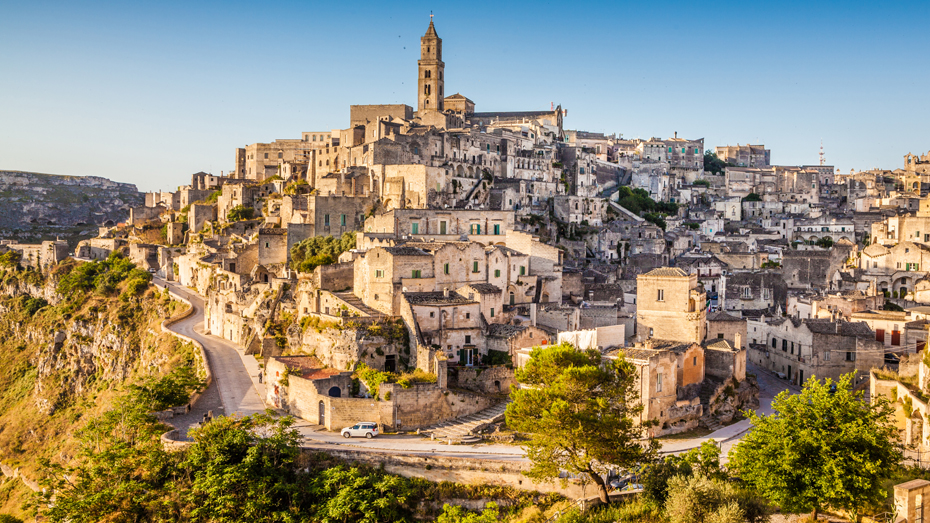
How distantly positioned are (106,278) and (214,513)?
156ft

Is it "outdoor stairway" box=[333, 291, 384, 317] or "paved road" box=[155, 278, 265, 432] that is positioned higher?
"outdoor stairway" box=[333, 291, 384, 317]

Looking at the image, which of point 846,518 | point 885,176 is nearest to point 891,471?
point 846,518

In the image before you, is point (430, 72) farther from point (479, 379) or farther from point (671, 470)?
point (671, 470)

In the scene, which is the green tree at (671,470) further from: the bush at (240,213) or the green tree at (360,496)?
the bush at (240,213)

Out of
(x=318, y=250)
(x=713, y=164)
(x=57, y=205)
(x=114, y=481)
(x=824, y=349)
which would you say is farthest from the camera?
(x=57, y=205)

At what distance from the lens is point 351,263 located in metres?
41.6

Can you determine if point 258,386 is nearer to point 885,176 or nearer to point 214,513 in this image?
point 214,513

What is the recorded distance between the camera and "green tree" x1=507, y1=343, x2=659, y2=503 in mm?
23781

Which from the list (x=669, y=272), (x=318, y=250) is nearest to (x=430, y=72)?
(x=318, y=250)

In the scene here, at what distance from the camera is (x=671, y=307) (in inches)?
1483

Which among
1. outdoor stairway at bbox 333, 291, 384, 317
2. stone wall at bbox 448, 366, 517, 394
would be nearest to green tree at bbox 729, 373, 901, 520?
stone wall at bbox 448, 366, 517, 394

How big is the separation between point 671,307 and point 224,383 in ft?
75.9

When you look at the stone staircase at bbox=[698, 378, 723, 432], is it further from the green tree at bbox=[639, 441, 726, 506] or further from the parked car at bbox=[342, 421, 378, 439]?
the parked car at bbox=[342, 421, 378, 439]

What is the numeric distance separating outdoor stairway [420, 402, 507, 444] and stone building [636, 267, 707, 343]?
9.67 metres
